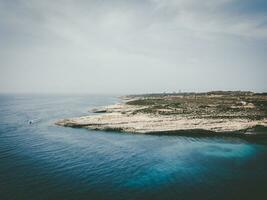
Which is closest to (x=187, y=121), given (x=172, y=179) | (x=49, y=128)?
(x=172, y=179)

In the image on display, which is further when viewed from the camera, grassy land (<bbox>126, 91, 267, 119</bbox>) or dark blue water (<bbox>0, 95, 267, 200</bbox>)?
grassy land (<bbox>126, 91, 267, 119</bbox>)

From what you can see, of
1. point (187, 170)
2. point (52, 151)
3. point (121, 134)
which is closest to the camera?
point (187, 170)

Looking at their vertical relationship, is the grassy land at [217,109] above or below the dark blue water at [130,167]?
above

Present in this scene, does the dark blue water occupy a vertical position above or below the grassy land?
below

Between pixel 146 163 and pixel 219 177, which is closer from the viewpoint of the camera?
pixel 219 177

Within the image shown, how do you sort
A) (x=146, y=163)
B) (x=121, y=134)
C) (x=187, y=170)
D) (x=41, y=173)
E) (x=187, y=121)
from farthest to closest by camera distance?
(x=187, y=121) → (x=121, y=134) → (x=146, y=163) → (x=187, y=170) → (x=41, y=173)

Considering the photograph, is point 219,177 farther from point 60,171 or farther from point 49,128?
point 49,128

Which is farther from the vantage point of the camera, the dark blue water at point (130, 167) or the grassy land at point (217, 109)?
the grassy land at point (217, 109)
